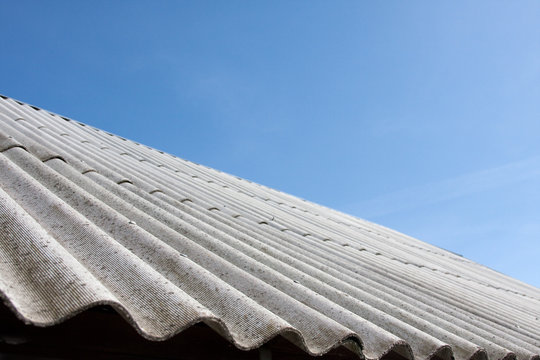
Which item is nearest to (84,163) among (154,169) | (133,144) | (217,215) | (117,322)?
(217,215)

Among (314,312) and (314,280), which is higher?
(314,280)

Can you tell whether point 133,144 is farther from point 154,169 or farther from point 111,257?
point 111,257

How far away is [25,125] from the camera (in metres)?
3.73

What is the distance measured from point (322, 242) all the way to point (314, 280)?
159 centimetres

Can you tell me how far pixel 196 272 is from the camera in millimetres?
1679

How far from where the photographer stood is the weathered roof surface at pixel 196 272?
124 centimetres

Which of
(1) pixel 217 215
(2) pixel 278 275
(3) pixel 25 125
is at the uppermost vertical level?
(3) pixel 25 125

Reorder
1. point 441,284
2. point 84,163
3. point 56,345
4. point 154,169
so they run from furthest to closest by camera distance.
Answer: point 154,169, point 441,284, point 84,163, point 56,345

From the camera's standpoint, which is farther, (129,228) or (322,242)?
(322,242)

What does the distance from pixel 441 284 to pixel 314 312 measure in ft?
8.51

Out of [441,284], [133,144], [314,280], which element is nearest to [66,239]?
[314,280]

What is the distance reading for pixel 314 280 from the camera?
2.33m

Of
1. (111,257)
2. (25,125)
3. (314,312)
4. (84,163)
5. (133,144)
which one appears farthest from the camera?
(133,144)

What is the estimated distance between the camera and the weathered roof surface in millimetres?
1236
